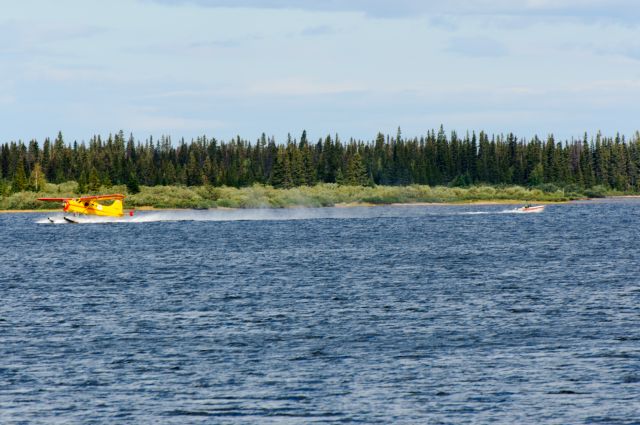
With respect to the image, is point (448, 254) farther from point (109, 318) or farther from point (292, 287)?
point (109, 318)

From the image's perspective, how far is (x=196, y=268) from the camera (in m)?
66.8

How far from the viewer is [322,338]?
3616cm

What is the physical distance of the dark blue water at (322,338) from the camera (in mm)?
25984

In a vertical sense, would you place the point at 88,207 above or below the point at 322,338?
above

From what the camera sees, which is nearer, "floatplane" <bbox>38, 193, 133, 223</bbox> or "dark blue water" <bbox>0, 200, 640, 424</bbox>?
"dark blue water" <bbox>0, 200, 640, 424</bbox>

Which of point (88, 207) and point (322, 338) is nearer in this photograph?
point (322, 338)

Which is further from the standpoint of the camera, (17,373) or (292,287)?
(292,287)

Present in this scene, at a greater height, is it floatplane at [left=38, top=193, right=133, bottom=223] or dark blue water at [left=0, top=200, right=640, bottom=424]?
floatplane at [left=38, top=193, right=133, bottom=223]

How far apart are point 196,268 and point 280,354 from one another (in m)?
34.4

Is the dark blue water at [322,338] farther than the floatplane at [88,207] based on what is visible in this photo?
No

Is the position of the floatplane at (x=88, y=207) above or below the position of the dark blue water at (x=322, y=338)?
above

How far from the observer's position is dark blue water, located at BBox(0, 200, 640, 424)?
25984 mm

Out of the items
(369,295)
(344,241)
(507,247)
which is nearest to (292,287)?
(369,295)

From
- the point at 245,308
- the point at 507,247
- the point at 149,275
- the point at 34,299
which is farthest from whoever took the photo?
the point at 507,247
